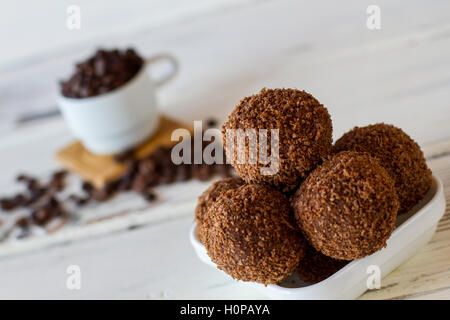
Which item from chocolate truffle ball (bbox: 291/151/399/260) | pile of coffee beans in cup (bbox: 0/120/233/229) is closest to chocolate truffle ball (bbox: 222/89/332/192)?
chocolate truffle ball (bbox: 291/151/399/260)

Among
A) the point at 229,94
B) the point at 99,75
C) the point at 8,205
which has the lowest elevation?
the point at 8,205

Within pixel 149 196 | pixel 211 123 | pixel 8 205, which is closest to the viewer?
pixel 149 196

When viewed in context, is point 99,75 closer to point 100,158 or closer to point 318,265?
point 100,158

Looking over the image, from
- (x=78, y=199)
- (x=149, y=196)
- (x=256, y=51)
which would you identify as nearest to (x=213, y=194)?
(x=149, y=196)

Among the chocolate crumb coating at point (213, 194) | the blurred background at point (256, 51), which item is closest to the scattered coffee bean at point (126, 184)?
the blurred background at point (256, 51)

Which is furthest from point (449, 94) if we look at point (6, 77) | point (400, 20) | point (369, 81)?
point (6, 77)
